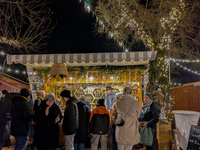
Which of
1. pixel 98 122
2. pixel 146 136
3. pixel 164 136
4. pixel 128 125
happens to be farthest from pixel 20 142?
pixel 164 136

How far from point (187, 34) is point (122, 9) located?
4.58 m

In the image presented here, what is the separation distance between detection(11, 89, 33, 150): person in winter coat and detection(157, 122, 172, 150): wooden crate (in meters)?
3.58

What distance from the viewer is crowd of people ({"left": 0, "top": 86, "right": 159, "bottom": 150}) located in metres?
3.46

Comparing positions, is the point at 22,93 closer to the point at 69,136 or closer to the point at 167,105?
the point at 69,136

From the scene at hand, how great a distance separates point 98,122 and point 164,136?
225 centimetres

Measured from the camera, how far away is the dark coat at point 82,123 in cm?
404

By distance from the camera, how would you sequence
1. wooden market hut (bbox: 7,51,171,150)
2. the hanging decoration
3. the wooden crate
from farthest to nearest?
wooden market hut (bbox: 7,51,171,150), the hanging decoration, the wooden crate

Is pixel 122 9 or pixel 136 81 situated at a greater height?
pixel 122 9

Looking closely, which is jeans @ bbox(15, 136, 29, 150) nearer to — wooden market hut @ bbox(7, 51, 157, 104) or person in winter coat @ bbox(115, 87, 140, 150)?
person in winter coat @ bbox(115, 87, 140, 150)

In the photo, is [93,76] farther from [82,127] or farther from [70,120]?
[70,120]

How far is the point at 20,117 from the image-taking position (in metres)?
3.65

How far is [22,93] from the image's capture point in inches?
151

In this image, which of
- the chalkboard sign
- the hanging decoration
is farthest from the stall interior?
the chalkboard sign

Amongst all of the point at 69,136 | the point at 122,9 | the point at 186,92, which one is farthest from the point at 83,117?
the point at 122,9
